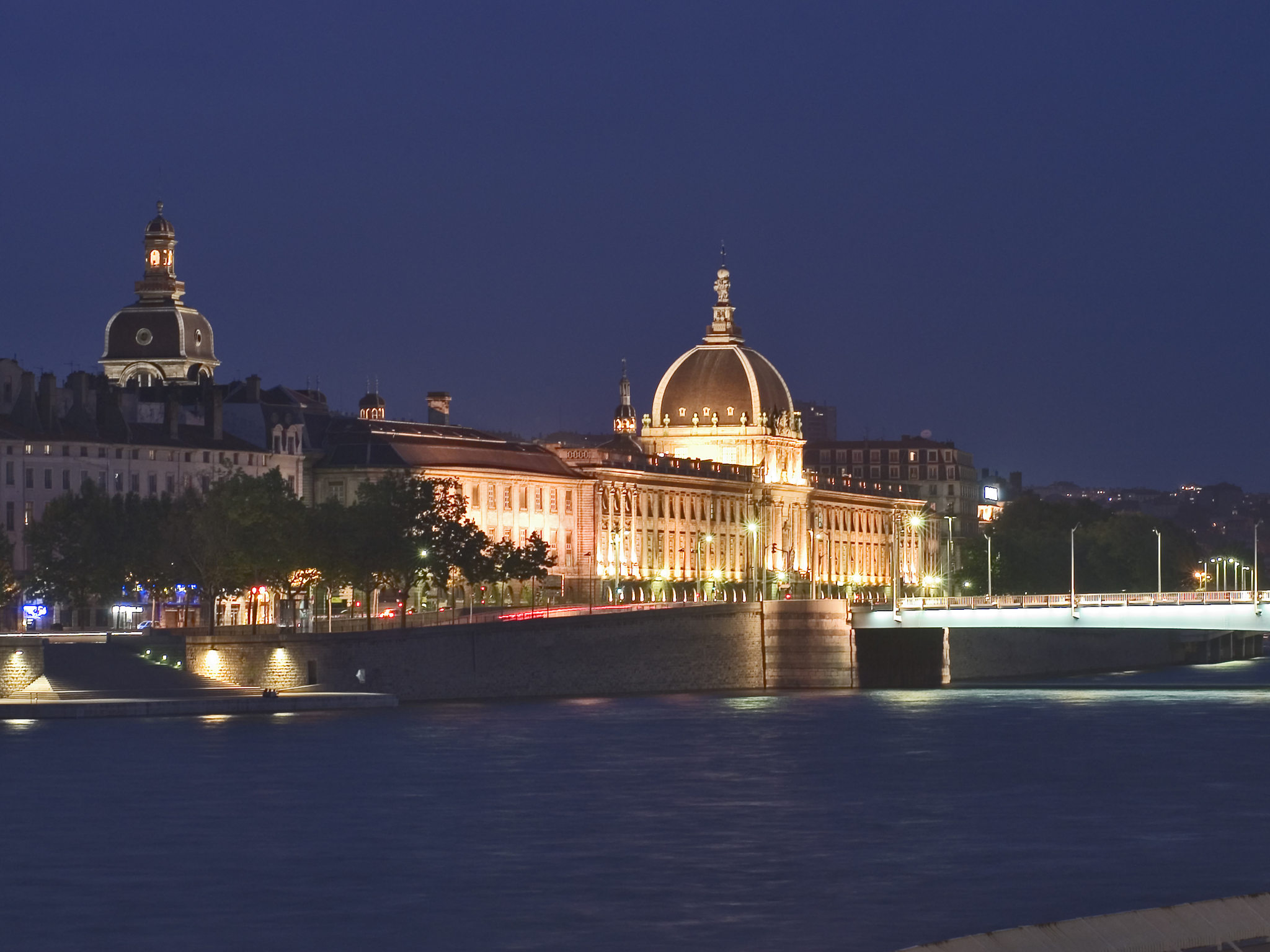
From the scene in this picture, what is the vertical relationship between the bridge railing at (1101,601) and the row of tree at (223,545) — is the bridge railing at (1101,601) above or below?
below

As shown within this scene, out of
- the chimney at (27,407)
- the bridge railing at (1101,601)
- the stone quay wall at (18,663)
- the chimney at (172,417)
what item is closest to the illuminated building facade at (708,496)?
the chimney at (172,417)

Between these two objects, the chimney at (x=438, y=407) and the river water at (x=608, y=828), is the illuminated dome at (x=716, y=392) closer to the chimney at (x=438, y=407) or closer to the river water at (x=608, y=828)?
the chimney at (x=438, y=407)

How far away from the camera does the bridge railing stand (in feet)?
374

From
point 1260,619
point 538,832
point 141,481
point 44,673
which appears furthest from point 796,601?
point 538,832

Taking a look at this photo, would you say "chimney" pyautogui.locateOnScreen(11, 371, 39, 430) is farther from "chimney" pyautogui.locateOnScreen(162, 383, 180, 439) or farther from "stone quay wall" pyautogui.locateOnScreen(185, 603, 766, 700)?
"stone quay wall" pyautogui.locateOnScreen(185, 603, 766, 700)

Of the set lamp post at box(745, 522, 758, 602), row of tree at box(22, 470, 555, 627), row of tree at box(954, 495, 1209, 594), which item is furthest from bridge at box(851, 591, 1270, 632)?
row of tree at box(954, 495, 1209, 594)

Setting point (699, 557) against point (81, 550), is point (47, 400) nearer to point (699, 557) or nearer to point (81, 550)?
point (81, 550)

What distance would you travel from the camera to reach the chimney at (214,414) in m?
141

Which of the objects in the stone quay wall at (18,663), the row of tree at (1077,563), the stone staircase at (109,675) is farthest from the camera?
the row of tree at (1077,563)

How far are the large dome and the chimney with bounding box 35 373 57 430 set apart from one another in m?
72.3

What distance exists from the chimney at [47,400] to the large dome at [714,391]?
237ft

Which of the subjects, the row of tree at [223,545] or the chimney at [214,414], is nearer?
the row of tree at [223,545]

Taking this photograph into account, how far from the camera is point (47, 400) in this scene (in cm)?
13050

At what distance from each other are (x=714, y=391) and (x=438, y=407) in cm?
2190
